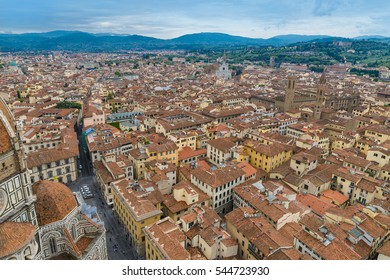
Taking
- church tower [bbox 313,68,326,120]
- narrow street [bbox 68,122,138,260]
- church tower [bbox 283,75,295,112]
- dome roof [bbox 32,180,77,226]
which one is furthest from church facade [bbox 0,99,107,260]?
church tower [bbox 283,75,295,112]

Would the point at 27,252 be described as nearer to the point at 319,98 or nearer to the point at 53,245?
the point at 53,245

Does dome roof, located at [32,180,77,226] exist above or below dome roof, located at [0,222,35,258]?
below

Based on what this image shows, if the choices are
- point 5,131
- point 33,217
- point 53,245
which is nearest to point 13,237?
point 33,217

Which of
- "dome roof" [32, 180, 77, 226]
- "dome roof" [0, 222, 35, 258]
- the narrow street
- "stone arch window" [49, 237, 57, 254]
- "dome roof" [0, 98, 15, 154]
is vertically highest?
"dome roof" [0, 98, 15, 154]

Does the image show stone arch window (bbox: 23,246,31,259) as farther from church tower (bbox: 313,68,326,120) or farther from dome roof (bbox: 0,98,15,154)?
church tower (bbox: 313,68,326,120)

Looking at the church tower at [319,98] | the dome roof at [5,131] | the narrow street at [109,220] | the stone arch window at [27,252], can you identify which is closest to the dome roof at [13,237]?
the stone arch window at [27,252]

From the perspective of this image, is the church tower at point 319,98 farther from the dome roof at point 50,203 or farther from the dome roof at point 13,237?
the dome roof at point 13,237
